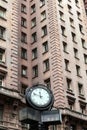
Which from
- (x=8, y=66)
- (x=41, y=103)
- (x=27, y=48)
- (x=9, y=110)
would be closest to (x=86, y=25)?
(x=27, y=48)

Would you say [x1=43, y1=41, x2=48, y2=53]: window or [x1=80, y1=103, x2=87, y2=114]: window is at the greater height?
[x1=43, y1=41, x2=48, y2=53]: window

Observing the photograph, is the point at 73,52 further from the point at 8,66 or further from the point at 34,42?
the point at 8,66

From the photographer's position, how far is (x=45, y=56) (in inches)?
1548

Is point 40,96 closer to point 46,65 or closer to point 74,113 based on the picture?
point 74,113

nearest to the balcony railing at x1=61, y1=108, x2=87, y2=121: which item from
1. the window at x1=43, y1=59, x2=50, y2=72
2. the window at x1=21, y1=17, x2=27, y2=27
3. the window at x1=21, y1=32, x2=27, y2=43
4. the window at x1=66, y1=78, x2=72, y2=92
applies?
the window at x1=66, y1=78, x2=72, y2=92

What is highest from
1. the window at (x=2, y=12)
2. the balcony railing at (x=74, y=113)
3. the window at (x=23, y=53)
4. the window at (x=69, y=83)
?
the window at (x=2, y=12)

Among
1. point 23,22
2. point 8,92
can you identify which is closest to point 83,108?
point 8,92

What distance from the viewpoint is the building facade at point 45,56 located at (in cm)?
3138

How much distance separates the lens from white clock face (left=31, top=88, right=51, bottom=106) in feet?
23.7

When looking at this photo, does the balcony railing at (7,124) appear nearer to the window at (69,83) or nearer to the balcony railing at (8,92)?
the balcony railing at (8,92)

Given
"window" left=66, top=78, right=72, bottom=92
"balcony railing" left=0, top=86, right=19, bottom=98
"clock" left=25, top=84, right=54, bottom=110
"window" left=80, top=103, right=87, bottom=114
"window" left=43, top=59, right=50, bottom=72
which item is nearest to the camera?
"clock" left=25, top=84, right=54, bottom=110

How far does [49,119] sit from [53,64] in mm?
30778

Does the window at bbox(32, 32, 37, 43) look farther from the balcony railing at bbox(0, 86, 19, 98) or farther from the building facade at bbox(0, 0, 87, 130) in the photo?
the balcony railing at bbox(0, 86, 19, 98)

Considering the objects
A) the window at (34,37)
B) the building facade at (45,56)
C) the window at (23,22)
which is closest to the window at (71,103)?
the building facade at (45,56)
